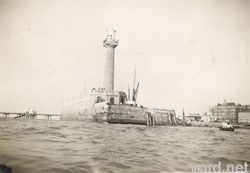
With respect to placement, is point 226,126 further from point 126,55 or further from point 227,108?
point 126,55

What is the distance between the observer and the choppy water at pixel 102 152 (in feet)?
9.63

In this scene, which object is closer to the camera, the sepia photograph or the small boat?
the sepia photograph

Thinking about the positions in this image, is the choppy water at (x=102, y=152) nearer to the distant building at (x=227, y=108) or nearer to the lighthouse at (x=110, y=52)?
the distant building at (x=227, y=108)

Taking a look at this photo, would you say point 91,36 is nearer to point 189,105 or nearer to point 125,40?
point 125,40

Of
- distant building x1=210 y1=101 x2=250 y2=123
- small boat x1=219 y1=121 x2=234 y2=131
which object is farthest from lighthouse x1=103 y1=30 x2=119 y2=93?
small boat x1=219 y1=121 x2=234 y2=131

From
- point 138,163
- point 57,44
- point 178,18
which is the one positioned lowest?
point 138,163

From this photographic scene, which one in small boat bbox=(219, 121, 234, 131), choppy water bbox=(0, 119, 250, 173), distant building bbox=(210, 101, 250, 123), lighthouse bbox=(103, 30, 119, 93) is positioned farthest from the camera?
small boat bbox=(219, 121, 234, 131)

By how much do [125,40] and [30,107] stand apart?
5.16ft

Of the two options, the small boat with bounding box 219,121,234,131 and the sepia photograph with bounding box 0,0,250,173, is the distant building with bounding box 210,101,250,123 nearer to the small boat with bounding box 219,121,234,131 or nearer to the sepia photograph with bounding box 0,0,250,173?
the sepia photograph with bounding box 0,0,250,173

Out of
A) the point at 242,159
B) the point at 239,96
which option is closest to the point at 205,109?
the point at 239,96

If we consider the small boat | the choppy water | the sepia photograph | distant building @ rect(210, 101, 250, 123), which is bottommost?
the choppy water

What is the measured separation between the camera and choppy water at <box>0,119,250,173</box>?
2936 millimetres

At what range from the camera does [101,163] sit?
9.70 ft

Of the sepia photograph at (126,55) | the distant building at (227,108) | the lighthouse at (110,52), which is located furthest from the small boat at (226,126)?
the lighthouse at (110,52)
